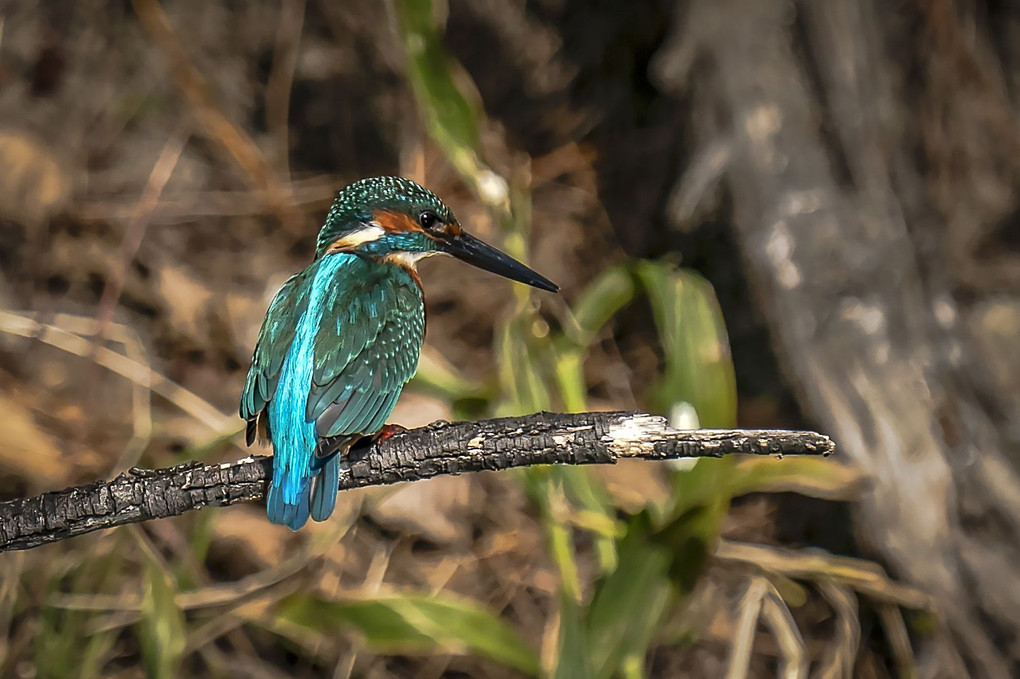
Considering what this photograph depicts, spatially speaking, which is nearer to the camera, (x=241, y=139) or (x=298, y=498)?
(x=298, y=498)

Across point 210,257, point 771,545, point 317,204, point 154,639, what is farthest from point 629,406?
point 154,639

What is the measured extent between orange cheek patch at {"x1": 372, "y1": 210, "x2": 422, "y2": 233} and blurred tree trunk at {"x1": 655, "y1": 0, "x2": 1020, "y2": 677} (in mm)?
1093

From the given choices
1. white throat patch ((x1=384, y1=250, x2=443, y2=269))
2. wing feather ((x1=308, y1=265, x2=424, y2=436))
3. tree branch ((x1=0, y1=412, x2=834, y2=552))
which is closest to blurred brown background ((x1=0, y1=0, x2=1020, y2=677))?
white throat patch ((x1=384, y1=250, x2=443, y2=269))

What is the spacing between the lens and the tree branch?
1161 mm

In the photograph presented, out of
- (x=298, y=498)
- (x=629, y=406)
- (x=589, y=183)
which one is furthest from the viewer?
(x=589, y=183)

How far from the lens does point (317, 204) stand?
323 cm

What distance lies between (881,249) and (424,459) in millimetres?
1583

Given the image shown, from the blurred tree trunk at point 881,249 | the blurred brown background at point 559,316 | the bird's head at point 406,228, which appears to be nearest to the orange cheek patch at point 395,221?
the bird's head at point 406,228

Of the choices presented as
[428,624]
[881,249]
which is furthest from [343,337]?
[881,249]

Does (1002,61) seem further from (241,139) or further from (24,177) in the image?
(24,177)

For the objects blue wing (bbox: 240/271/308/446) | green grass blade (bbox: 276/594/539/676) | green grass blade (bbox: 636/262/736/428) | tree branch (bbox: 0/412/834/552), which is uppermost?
green grass blade (bbox: 636/262/736/428)

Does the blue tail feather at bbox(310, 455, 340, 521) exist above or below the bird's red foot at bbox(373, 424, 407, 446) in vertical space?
below

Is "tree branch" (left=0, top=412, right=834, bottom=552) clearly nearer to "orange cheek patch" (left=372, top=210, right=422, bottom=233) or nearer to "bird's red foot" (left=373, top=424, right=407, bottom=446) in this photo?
"bird's red foot" (left=373, top=424, right=407, bottom=446)

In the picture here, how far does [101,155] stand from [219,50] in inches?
20.5
